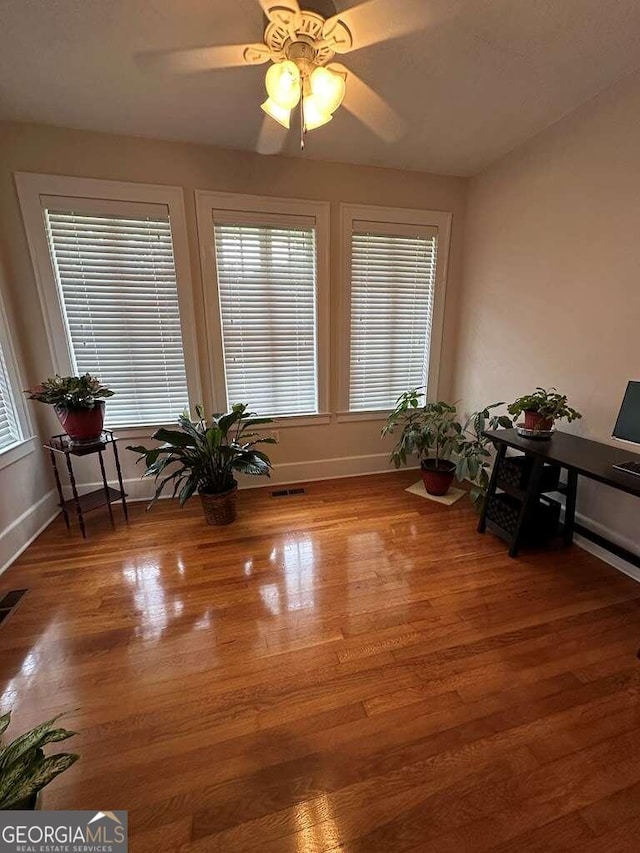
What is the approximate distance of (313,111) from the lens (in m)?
1.60

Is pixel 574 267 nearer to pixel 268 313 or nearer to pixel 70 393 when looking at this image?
pixel 268 313

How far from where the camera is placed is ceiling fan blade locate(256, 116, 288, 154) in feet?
7.38

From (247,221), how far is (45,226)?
1.39 meters

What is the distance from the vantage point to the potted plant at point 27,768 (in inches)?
28.9

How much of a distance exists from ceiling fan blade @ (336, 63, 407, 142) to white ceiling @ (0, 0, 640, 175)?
4cm

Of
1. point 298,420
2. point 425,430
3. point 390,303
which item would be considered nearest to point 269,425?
point 298,420

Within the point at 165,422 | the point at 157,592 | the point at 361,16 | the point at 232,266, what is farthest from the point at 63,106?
the point at 157,592

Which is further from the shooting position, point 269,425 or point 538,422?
point 269,425

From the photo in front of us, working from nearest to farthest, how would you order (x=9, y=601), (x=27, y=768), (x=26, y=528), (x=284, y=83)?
1. (x=27, y=768)
2. (x=284, y=83)
3. (x=9, y=601)
4. (x=26, y=528)

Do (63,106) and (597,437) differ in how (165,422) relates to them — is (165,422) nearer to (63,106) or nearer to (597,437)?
(63,106)

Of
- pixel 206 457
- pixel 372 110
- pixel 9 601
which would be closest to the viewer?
pixel 9 601

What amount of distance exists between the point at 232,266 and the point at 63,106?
1.27m

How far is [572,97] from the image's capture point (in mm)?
2025

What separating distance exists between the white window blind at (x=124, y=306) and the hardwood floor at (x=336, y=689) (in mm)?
1190
